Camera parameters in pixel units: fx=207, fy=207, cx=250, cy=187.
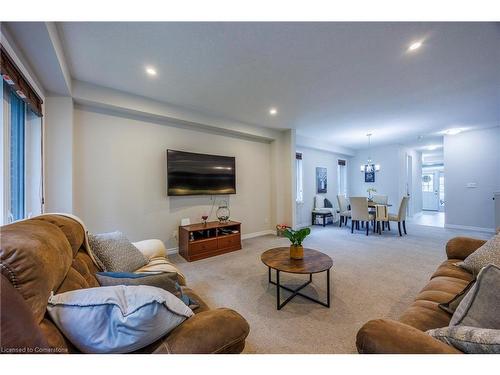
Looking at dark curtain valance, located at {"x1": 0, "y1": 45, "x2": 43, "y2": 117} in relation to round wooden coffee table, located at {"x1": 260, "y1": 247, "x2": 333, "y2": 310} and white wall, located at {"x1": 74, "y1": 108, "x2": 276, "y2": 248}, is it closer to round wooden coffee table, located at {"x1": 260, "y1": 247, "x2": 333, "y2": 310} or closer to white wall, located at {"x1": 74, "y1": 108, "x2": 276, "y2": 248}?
white wall, located at {"x1": 74, "y1": 108, "x2": 276, "y2": 248}

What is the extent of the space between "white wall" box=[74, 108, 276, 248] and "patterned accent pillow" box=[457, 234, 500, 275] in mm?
3552

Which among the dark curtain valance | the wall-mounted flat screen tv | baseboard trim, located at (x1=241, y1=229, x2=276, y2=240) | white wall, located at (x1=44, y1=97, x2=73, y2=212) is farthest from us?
baseboard trim, located at (x1=241, y1=229, x2=276, y2=240)

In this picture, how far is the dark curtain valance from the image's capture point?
1586 mm

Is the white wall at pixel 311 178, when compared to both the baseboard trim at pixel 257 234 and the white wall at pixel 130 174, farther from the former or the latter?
the white wall at pixel 130 174

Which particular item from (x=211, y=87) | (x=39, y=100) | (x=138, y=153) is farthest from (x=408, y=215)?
(x=39, y=100)

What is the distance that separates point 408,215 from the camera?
7199 millimetres

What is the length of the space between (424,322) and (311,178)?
5537mm

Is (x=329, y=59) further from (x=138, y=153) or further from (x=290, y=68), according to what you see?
(x=138, y=153)

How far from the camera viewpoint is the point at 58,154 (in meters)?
2.60

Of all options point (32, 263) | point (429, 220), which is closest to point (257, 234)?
point (32, 263)

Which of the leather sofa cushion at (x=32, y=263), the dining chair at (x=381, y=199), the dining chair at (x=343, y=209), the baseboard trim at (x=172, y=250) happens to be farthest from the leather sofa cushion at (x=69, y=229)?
the dining chair at (x=381, y=199)

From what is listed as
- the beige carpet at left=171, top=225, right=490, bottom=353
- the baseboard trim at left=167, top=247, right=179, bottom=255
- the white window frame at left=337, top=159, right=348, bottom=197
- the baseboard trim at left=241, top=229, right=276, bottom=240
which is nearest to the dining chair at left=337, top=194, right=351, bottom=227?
the white window frame at left=337, top=159, right=348, bottom=197

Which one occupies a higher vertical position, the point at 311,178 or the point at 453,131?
the point at 453,131

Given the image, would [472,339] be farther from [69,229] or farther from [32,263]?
[69,229]
